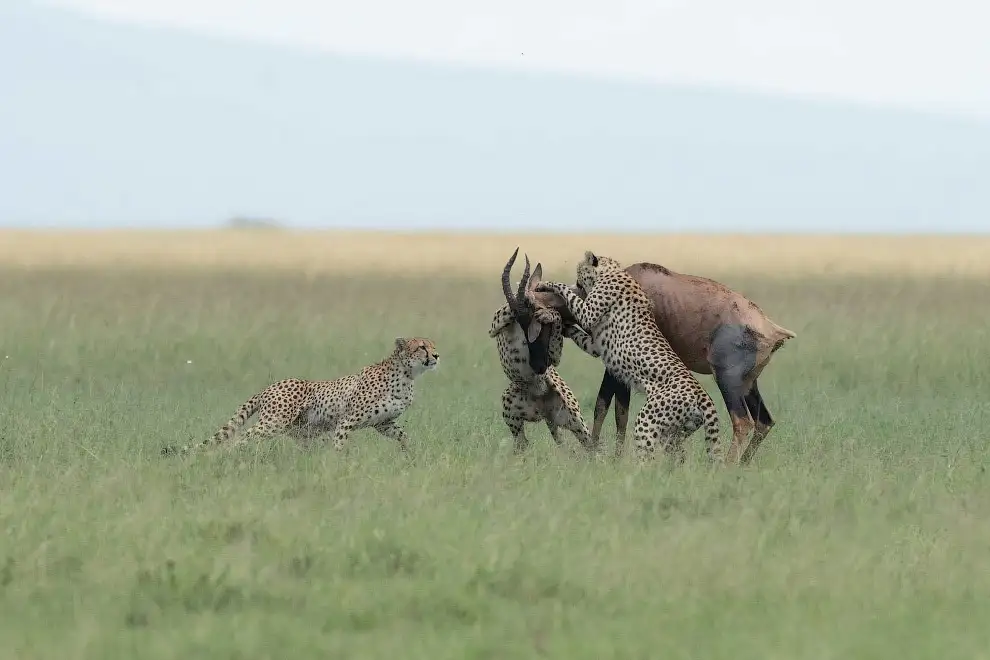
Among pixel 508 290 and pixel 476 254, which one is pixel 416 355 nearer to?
pixel 508 290

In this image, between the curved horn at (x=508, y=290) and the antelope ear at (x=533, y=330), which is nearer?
the curved horn at (x=508, y=290)

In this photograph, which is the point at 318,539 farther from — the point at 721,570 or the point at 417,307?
the point at 417,307

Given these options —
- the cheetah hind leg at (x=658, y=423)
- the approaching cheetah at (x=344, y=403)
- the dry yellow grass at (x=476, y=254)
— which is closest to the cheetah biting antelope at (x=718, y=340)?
the cheetah hind leg at (x=658, y=423)

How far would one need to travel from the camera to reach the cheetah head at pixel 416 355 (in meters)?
9.67

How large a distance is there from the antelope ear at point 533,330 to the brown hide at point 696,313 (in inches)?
17.8

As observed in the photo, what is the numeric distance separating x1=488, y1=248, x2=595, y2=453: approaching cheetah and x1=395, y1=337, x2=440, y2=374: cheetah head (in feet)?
1.42

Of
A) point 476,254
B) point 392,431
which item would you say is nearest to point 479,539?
point 392,431

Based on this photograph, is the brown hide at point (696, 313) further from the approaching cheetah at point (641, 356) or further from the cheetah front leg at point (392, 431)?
the cheetah front leg at point (392, 431)

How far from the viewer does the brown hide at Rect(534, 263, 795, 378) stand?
9.43 m

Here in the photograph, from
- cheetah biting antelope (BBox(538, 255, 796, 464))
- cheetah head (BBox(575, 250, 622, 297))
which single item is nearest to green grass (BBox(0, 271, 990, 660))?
cheetah biting antelope (BBox(538, 255, 796, 464))

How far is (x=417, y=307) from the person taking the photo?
2180cm

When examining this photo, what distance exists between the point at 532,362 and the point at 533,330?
211mm

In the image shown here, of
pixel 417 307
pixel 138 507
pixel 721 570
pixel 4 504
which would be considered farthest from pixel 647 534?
pixel 417 307

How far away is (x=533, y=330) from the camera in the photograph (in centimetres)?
948
